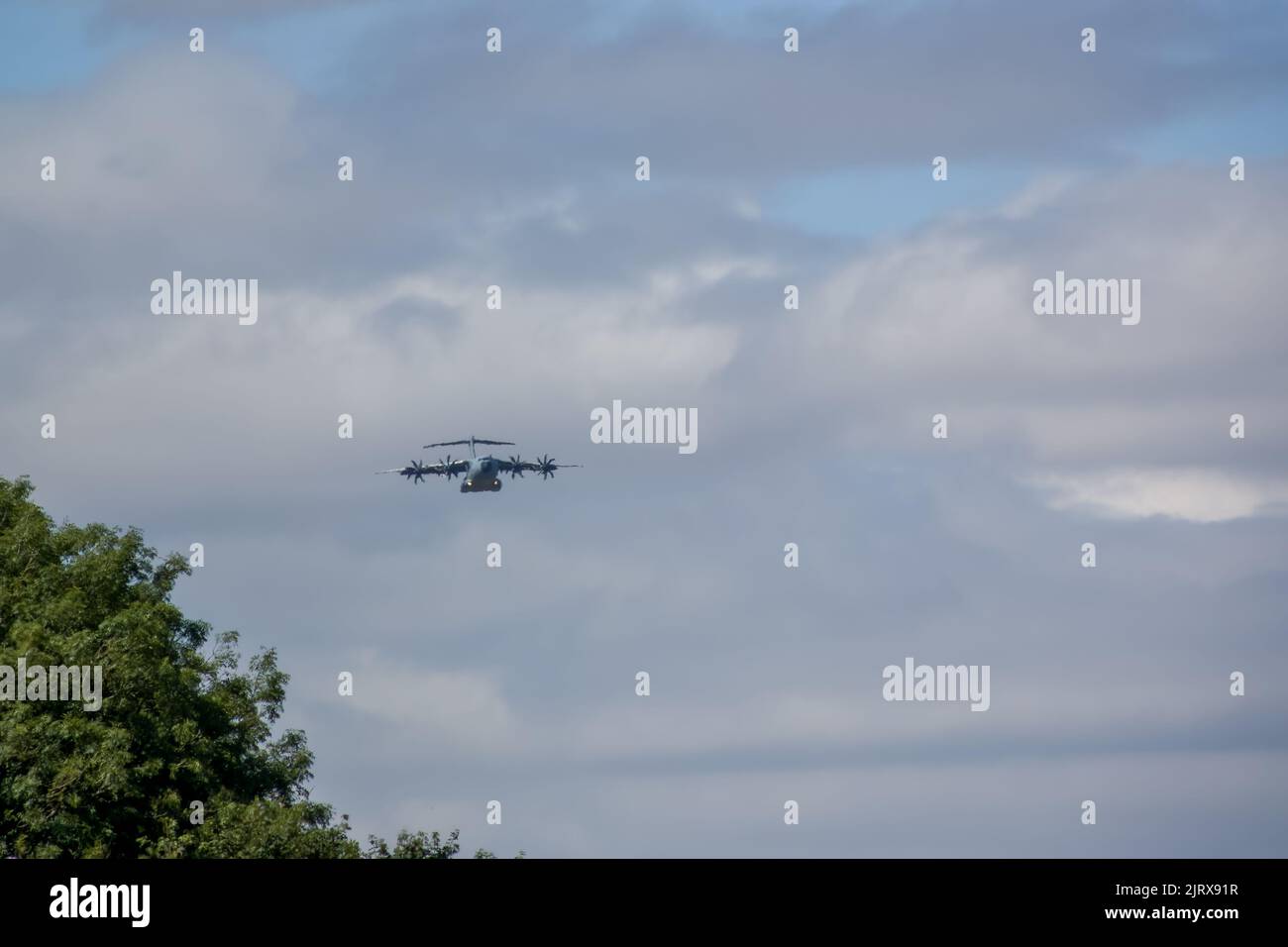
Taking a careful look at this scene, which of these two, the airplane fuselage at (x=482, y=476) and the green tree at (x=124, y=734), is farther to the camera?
the airplane fuselage at (x=482, y=476)

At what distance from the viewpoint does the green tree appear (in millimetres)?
59719

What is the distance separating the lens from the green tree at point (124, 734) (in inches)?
2351

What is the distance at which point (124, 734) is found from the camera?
202ft

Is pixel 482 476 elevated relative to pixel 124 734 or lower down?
elevated

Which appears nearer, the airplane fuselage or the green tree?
the green tree

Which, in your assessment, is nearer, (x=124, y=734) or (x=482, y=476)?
(x=124, y=734)

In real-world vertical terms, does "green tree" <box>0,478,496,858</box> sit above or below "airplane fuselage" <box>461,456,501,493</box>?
below

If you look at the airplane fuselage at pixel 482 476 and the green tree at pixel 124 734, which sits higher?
the airplane fuselage at pixel 482 476
